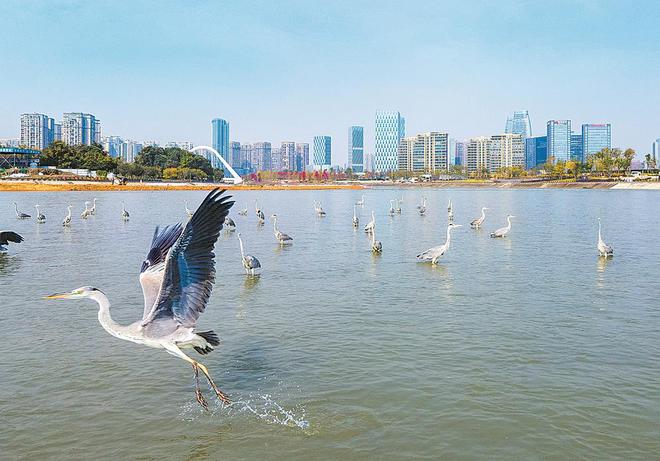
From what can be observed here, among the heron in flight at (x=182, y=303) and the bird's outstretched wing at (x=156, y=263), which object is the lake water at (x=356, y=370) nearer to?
the heron in flight at (x=182, y=303)

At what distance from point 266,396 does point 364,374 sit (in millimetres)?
1793

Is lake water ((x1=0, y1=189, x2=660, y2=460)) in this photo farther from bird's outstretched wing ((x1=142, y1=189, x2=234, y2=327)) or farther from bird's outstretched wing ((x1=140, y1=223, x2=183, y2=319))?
bird's outstretched wing ((x1=140, y1=223, x2=183, y2=319))

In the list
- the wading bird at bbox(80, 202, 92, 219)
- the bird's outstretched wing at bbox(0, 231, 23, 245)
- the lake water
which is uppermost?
the wading bird at bbox(80, 202, 92, 219)

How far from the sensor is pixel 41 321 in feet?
44.3

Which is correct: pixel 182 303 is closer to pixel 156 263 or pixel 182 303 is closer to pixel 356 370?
pixel 156 263

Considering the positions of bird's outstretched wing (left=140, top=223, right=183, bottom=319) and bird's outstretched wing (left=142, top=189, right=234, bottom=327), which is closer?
bird's outstretched wing (left=142, top=189, right=234, bottom=327)

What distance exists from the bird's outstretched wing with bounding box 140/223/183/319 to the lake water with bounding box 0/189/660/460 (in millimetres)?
1777

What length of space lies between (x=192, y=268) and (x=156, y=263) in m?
1.01

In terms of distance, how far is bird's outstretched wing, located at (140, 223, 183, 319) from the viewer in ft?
27.9

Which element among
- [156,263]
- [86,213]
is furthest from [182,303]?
[86,213]

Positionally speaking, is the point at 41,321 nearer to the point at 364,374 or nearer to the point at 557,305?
the point at 364,374

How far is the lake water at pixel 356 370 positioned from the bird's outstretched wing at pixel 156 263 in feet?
5.83

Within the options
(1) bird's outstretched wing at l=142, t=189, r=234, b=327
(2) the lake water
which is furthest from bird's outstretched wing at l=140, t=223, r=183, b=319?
(2) the lake water

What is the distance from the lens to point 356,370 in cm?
1027
